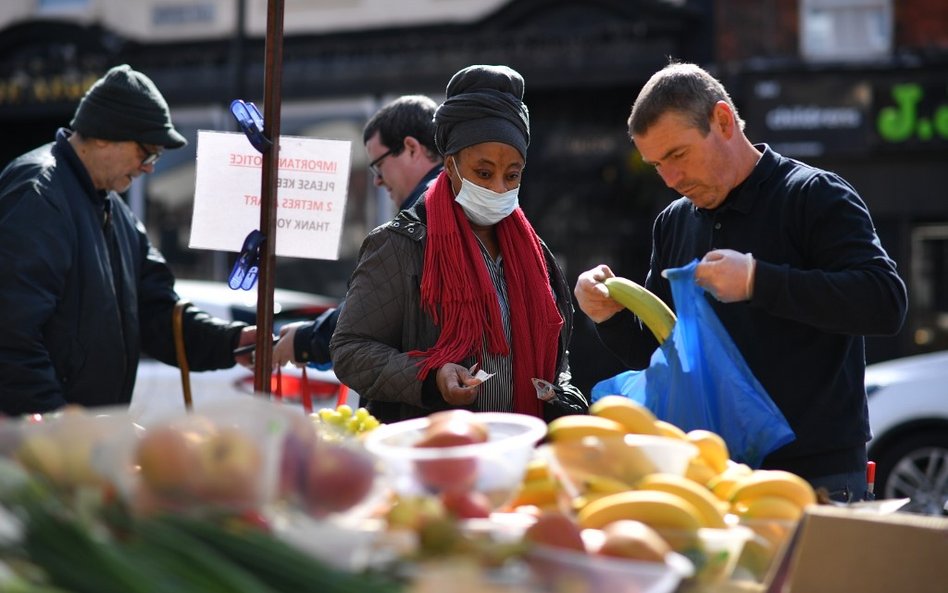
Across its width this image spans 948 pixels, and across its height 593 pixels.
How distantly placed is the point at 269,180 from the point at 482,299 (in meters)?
0.68

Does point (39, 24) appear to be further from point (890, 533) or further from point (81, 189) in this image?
point (890, 533)

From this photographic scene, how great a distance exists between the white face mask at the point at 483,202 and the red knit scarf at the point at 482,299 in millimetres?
37

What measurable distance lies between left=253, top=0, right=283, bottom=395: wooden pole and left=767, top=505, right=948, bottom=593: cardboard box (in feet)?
5.51

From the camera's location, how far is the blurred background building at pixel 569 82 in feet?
38.8

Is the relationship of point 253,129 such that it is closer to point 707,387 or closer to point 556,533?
point 707,387

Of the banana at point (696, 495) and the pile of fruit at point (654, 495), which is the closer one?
the pile of fruit at point (654, 495)

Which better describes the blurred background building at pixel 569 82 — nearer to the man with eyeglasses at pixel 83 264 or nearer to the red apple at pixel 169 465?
the man with eyeglasses at pixel 83 264

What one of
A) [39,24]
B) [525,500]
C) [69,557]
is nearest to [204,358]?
[525,500]

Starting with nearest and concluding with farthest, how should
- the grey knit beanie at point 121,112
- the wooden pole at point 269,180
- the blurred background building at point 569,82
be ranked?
the wooden pole at point 269,180 → the grey knit beanie at point 121,112 → the blurred background building at point 569,82

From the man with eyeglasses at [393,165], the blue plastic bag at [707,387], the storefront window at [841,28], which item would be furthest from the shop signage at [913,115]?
the blue plastic bag at [707,387]

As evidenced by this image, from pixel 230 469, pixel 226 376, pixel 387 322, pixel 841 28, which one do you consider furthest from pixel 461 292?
pixel 841 28

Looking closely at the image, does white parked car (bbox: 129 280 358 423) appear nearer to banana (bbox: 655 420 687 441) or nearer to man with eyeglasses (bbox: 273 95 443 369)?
man with eyeglasses (bbox: 273 95 443 369)

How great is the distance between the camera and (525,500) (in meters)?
2.11

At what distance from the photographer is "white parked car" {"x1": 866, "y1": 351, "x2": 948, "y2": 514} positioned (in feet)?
24.8
